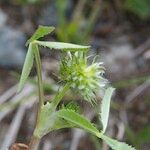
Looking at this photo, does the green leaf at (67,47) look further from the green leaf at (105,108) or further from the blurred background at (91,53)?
the blurred background at (91,53)

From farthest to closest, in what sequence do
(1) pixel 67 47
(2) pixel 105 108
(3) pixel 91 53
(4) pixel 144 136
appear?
(3) pixel 91 53, (4) pixel 144 136, (2) pixel 105 108, (1) pixel 67 47

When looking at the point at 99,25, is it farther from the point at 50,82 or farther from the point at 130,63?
the point at 50,82

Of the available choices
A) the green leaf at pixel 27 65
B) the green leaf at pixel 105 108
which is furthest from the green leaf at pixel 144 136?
the green leaf at pixel 27 65

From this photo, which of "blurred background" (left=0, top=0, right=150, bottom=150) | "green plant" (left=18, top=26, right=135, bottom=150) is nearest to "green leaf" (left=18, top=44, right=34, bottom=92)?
"green plant" (left=18, top=26, right=135, bottom=150)

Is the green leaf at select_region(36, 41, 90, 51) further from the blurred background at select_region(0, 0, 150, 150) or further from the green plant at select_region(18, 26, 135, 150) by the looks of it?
the blurred background at select_region(0, 0, 150, 150)

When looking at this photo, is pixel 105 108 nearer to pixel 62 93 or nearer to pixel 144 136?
pixel 62 93

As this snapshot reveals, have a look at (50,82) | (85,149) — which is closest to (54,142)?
(85,149)

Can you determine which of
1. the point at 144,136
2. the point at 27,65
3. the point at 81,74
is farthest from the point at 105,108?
the point at 144,136
